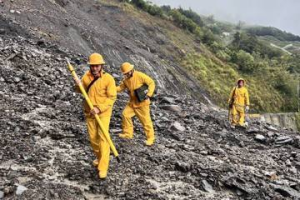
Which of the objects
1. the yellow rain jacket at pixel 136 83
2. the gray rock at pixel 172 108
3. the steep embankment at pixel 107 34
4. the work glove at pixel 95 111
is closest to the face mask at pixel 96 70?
the work glove at pixel 95 111

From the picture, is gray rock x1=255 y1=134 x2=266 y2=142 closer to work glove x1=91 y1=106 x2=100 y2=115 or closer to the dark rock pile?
the dark rock pile

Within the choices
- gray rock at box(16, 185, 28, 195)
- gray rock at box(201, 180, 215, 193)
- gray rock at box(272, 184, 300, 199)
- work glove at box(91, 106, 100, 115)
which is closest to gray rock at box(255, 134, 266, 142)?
gray rock at box(272, 184, 300, 199)

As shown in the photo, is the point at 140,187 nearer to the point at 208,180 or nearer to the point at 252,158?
the point at 208,180

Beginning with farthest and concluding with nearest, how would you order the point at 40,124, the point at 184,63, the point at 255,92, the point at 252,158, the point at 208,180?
the point at 255,92, the point at 184,63, the point at 252,158, the point at 40,124, the point at 208,180

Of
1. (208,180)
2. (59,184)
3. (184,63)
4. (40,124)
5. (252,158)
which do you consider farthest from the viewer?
(184,63)

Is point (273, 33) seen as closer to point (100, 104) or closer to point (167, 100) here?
point (167, 100)

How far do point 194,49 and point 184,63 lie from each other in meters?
4.92

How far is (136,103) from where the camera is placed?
8719 mm

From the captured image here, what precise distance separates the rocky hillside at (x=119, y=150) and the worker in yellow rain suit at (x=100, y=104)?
0.41m

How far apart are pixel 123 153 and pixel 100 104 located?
1.74m

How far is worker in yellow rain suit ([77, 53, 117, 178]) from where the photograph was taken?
638 centimetres

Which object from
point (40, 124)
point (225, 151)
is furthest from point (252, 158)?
point (40, 124)

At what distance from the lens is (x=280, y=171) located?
900cm

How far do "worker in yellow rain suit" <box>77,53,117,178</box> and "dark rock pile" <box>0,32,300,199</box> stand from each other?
1.32ft
